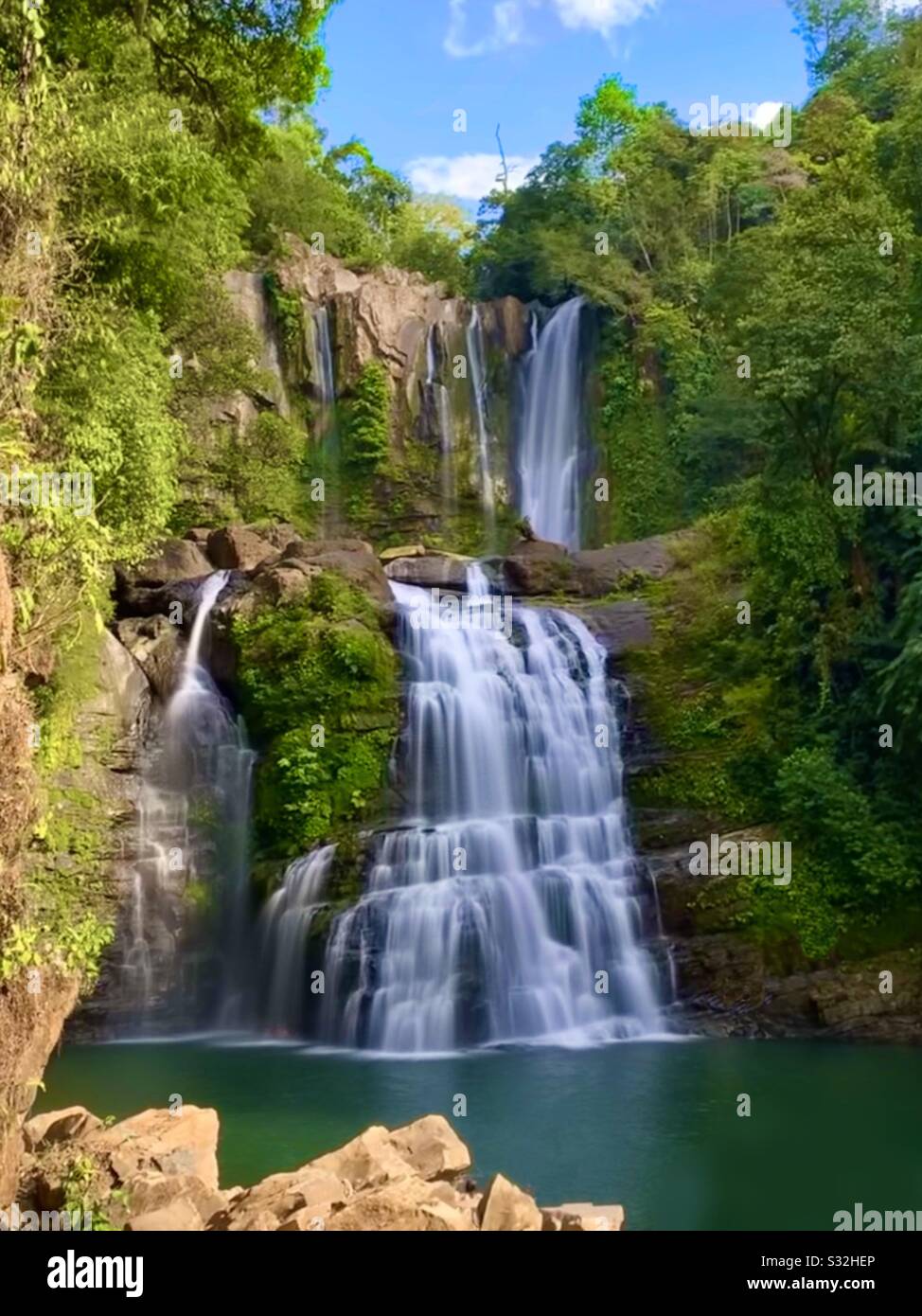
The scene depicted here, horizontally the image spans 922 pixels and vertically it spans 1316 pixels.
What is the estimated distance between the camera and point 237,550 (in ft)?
68.0

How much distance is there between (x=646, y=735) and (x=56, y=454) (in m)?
9.18

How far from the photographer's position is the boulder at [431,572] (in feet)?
70.0

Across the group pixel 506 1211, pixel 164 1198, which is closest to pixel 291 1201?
pixel 164 1198

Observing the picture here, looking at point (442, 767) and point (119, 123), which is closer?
point (119, 123)

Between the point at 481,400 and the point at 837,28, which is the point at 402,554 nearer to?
the point at 481,400

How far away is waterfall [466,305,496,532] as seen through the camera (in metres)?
29.4

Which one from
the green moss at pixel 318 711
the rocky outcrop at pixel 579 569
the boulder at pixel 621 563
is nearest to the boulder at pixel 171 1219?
the green moss at pixel 318 711

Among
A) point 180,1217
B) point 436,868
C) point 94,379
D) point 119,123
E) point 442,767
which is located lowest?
point 180,1217

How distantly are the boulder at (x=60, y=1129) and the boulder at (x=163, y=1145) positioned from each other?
0.16 meters

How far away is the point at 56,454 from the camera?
1307 centimetres

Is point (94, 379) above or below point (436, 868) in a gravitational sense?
above
